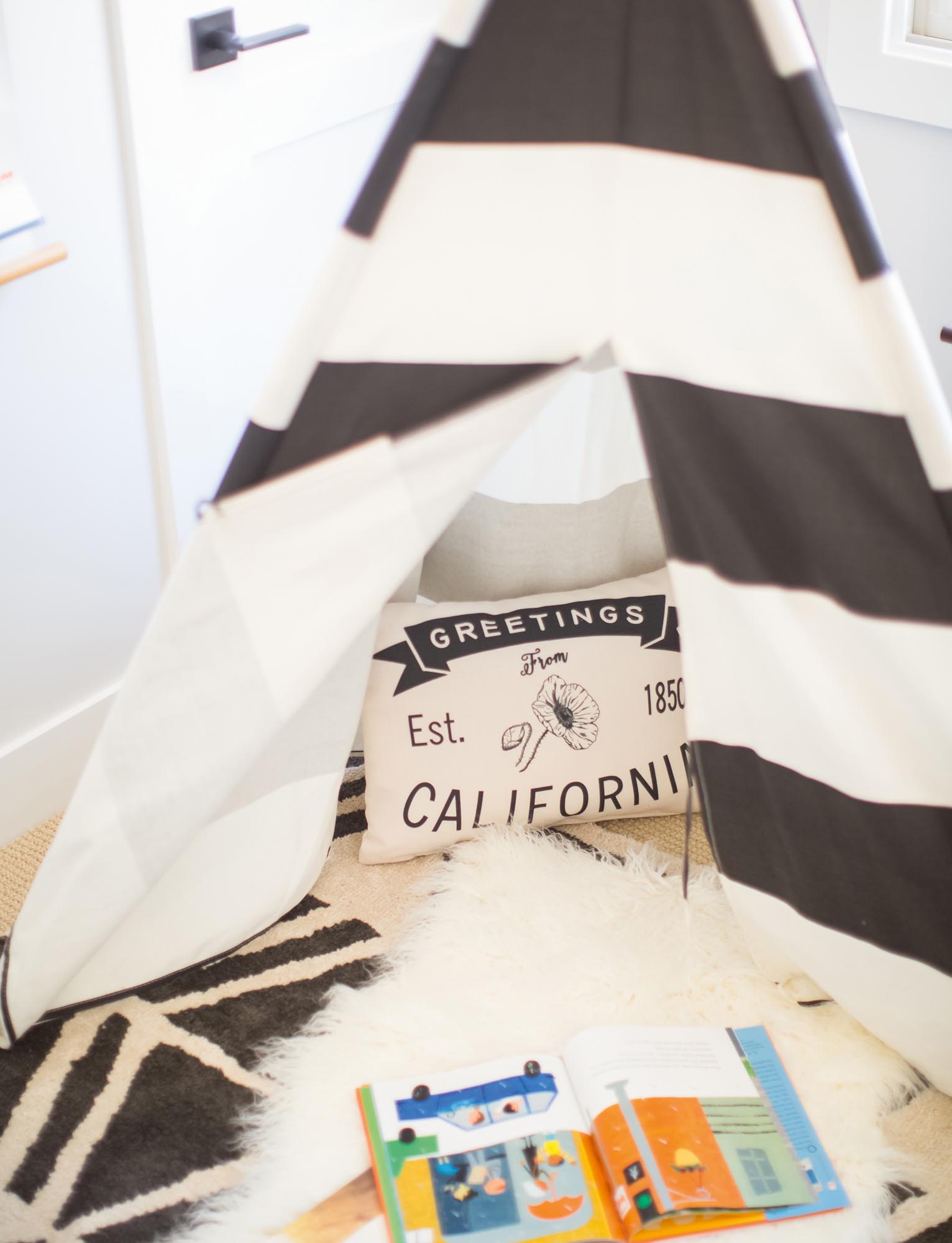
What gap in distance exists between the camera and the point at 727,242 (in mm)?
934

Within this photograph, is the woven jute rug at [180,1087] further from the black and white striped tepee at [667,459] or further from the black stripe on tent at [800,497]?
the black stripe on tent at [800,497]

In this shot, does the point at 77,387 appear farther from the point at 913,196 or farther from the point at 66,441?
the point at 913,196

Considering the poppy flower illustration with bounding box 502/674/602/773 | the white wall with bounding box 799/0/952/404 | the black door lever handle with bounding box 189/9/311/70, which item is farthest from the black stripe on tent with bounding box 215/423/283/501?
the white wall with bounding box 799/0/952/404

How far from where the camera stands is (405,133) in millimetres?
908

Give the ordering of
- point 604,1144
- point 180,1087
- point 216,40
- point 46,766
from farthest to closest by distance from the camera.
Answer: point 46,766, point 216,40, point 180,1087, point 604,1144

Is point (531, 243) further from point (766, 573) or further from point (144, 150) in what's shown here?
point (144, 150)

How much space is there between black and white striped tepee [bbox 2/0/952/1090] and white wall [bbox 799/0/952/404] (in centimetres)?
100

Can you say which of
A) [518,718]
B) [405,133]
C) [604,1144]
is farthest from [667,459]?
[604,1144]

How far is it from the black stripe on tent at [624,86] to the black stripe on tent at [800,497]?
0.66 ft

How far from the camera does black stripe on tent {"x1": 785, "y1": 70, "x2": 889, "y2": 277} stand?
87 cm

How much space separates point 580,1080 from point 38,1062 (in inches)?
24.7

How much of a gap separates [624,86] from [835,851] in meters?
0.76

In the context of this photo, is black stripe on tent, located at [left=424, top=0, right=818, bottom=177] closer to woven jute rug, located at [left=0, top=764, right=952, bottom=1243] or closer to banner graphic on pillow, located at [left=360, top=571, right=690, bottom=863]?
banner graphic on pillow, located at [left=360, top=571, right=690, bottom=863]

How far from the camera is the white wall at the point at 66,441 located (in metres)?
1.38
